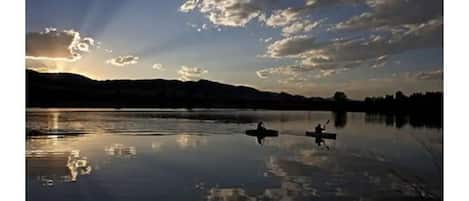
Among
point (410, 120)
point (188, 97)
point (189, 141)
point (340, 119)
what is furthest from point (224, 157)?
point (410, 120)

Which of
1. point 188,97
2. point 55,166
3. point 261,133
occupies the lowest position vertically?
point 55,166

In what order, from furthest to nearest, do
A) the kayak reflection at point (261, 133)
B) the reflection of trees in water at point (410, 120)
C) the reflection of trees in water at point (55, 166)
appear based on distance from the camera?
1. the reflection of trees in water at point (410, 120)
2. the kayak reflection at point (261, 133)
3. the reflection of trees in water at point (55, 166)

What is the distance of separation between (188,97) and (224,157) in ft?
0.97

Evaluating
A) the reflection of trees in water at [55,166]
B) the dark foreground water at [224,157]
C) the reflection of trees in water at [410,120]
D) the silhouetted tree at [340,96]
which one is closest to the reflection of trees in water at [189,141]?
the dark foreground water at [224,157]

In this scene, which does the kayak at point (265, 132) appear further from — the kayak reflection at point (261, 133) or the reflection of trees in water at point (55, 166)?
the reflection of trees in water at point (55, 166)

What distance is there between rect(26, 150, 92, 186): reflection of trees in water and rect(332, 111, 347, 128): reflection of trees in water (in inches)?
40.8

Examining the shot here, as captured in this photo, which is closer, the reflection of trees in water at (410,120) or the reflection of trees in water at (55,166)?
the reflection of trees in water at (55,166)

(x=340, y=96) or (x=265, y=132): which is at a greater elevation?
(x=340, y=96)

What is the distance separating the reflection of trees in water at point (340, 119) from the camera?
2391 millimetres

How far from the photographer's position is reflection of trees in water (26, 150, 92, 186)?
6.95ft

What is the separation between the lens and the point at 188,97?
7.70 ft

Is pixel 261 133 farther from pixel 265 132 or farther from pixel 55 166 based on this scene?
pixel 55 166

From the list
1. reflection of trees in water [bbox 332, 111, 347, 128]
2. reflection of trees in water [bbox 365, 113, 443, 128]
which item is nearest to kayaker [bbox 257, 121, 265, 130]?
reflection of trees in water [bbox 332, 111, 347, 128]

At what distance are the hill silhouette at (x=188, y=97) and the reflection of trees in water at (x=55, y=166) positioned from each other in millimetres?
197
